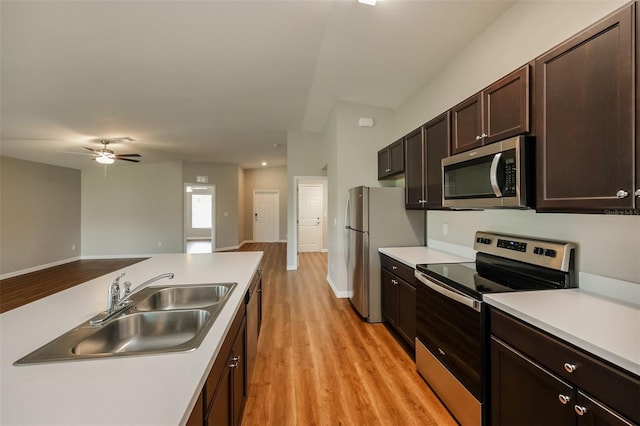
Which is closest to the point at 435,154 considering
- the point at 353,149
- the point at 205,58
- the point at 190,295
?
the point at 353,149

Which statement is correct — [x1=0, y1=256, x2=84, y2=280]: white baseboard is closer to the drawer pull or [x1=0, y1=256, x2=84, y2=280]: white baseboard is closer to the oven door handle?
the oven door handle

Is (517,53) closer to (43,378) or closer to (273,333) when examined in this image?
(43,378)

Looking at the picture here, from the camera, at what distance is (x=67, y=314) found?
4.12 ft

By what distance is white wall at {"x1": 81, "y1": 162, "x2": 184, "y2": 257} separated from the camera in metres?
7.53

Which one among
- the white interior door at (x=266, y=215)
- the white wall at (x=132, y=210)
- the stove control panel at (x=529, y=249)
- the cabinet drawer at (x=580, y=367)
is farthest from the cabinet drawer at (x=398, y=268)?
the white interior door at (x=266, y=215)

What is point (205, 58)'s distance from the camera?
9.43 feet

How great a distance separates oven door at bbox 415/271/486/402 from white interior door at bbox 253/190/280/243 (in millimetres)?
8451

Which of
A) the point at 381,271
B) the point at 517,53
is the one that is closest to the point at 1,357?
the point at 381,271

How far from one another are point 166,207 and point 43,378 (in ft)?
25.8

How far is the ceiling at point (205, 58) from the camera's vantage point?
2.18m

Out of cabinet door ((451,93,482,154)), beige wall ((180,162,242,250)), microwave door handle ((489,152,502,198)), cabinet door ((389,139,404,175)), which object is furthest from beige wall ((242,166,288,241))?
microwave door handle ((489,152,502,198))

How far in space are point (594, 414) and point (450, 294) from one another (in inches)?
31.9

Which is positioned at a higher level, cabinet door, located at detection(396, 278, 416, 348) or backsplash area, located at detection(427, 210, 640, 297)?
backsplash area, located at detection(427, 210, 640, 297)

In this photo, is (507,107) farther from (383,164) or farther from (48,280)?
(48,280)
